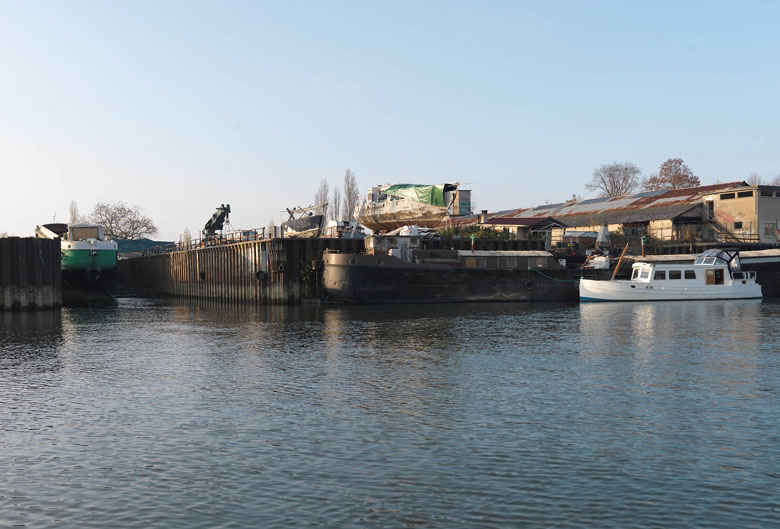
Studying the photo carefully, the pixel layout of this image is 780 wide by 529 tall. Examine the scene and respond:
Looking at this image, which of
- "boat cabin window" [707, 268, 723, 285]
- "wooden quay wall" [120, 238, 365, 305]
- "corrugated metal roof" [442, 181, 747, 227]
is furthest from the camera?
"corrugated metal roof" [442, 181, 747, 227]

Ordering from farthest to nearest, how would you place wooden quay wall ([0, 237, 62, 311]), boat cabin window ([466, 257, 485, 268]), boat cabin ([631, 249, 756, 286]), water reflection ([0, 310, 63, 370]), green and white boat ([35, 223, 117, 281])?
green and white boat ([35, 223, 117, 281]), boat cabin ([631, 249, 756, 286]), boat cabin window ([466, 257, 485, 268]), wooden quay wall ([0, 237, 62, 311]), water reflection ([0, 310, 63, 370])

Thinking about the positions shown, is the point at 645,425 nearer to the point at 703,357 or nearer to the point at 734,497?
the point at 734,497

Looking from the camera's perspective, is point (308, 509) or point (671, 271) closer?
point (308, 509)

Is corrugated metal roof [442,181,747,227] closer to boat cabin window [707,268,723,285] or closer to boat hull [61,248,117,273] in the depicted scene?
boat cabin window [707,268,723,285]

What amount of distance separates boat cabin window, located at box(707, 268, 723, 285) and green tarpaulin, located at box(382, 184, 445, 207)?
85.6ft

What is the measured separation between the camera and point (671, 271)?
69062 mm

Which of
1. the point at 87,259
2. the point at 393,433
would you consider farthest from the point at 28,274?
the point at 393,433

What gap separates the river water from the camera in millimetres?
12766

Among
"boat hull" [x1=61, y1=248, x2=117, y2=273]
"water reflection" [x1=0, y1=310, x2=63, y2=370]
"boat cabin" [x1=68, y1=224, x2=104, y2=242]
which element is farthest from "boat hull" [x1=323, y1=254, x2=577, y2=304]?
"boat cabin" [x1=68, y1=224, x2=104, y2=242]

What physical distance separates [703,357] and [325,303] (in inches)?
1482

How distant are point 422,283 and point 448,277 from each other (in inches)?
108

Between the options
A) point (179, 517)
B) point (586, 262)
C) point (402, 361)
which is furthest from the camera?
point (586, 262)

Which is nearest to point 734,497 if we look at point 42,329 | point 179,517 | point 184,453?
point 179,517

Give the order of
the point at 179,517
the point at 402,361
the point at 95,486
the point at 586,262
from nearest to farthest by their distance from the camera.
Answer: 1. the point at 179,517
2. the point at 95,486
3. the point at 402,361
4. the point at 586,262
